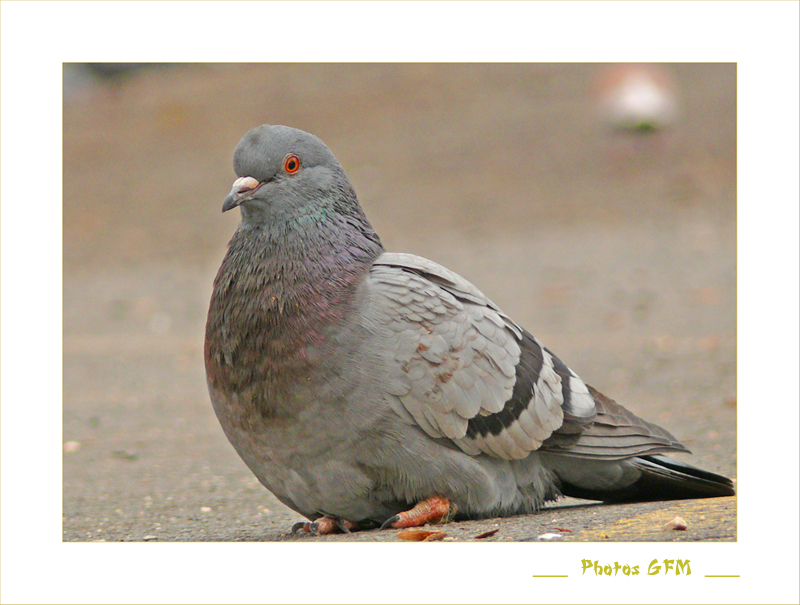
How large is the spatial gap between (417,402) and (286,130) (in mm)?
1459

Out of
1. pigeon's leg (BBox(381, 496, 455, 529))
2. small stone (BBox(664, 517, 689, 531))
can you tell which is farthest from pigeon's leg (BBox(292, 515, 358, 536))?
small stone (BBox(664, 517, 689, 531))

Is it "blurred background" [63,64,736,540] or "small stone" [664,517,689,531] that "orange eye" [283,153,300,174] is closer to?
"blurred background" [63,64,736,540]

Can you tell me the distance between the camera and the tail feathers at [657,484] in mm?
4801

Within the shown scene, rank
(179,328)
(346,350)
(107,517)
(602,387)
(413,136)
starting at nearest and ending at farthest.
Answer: (346,350) → (107,517) → (602,387) → (179,328) → (413,136)

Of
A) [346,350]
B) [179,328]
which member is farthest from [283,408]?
[179,328]

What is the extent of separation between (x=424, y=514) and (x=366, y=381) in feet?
2.32

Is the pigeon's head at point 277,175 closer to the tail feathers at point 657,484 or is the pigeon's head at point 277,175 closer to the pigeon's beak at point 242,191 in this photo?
the pigeon's beak at point 242,191

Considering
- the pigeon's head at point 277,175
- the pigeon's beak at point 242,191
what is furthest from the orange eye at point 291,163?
the pigeon's beak at point 242,191

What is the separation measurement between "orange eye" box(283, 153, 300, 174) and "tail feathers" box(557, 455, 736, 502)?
79.8 inches

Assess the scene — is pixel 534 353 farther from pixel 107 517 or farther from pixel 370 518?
pixel 107 517

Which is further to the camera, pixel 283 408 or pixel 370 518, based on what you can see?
pixel 370 518

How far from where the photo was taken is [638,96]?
57.0ft

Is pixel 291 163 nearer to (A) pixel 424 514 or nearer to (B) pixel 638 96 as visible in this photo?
(A) pixel 424 514

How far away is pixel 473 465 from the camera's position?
14.3 feet
